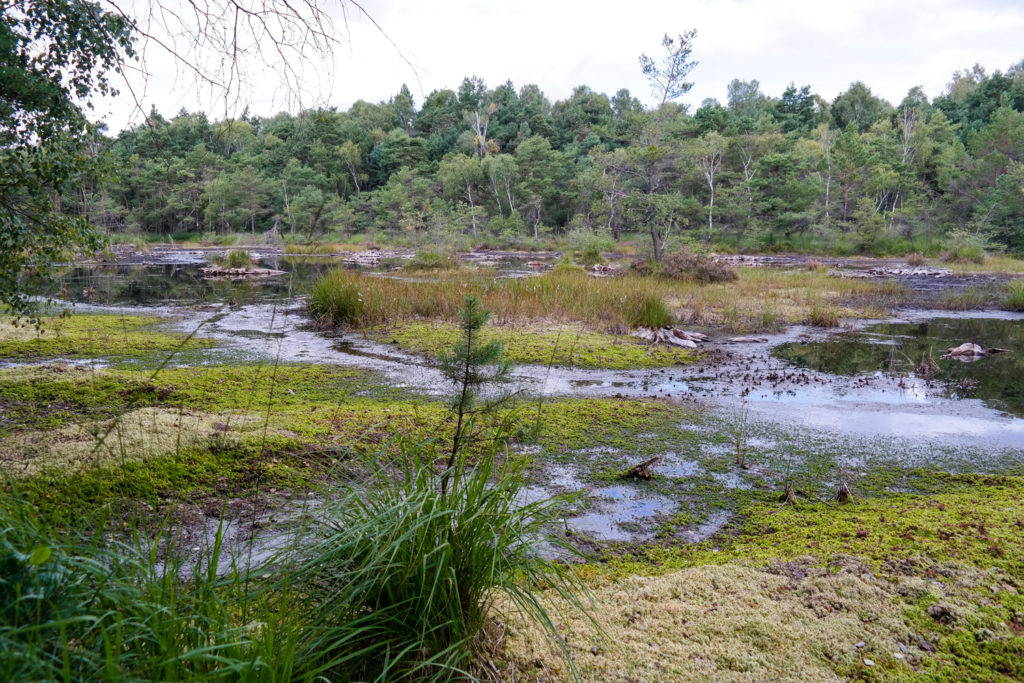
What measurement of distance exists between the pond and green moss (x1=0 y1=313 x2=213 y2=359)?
9.02m

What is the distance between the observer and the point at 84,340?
8.59 m

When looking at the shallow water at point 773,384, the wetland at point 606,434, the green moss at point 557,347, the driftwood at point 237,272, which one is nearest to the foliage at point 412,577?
the wetland at point 606,434

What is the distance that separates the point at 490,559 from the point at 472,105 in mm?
72408

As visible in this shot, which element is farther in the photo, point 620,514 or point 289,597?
point 620,514

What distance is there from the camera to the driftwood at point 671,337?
991cm

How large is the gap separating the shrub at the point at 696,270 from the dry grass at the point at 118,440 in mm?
15430

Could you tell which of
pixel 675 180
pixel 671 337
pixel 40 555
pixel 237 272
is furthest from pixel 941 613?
pixel 675 180

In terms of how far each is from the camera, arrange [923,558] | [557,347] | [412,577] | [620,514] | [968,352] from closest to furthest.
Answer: [412,577] < [923,558] < [620,514] < [557,347] < [968,352]

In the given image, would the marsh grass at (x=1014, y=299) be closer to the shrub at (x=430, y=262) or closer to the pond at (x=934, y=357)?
the pond at (x=934, y=357)

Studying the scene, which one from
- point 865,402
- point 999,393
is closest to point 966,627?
point 865,402

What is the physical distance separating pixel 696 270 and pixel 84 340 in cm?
1507

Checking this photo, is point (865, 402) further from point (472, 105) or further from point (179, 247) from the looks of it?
point (472, 105)

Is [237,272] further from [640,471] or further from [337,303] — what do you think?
[640,471]

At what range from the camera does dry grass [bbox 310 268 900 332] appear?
1101 cm
